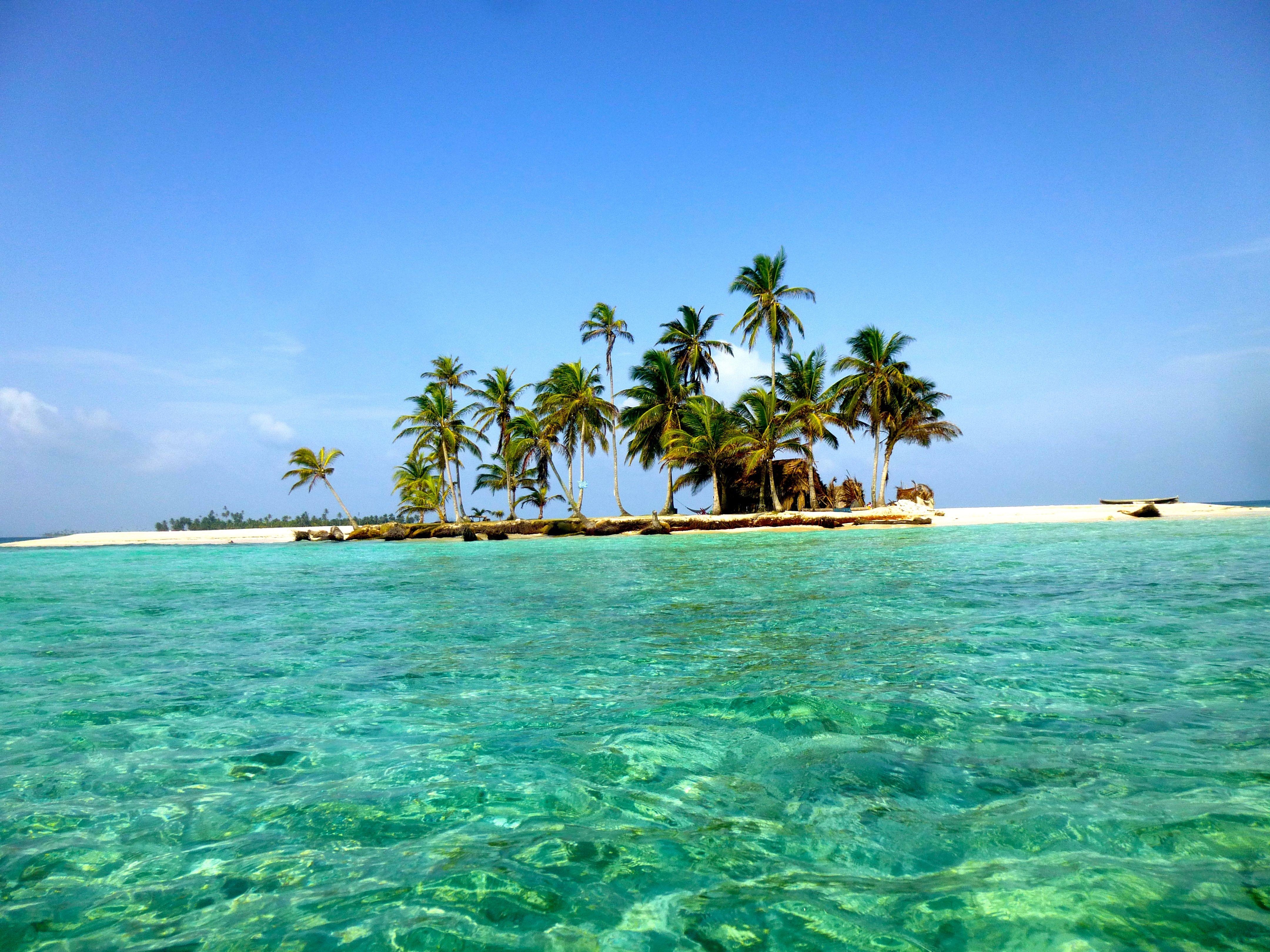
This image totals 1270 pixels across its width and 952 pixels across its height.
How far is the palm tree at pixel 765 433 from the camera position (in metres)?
31.1

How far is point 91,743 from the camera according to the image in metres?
3.74

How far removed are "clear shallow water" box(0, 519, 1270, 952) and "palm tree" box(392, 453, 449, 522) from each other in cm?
3513

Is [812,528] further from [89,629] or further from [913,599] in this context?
[89,629]

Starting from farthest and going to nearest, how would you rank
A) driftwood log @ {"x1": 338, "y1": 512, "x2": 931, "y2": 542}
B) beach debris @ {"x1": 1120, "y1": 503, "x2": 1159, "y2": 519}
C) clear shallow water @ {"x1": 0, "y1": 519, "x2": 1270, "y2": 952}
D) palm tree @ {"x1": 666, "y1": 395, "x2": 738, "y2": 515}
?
palm tree @ {"x1": 666, "y1": 395, "x2": 738, "y2": 515}, driftwood log @ {"x1": 338, "y1": 512, "x2": 931, "y2": 542}, beach debris @ {"x1": 1120, "y1": 503, "x2": 1159, "y2": 519}, clear shallow water @ {"x1": 0, "y1": 519, "x2": 1270, "y2": 952}

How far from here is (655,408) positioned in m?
33.9

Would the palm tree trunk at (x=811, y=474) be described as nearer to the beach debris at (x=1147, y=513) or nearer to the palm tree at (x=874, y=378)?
the palm tree at (x=874, y=378)

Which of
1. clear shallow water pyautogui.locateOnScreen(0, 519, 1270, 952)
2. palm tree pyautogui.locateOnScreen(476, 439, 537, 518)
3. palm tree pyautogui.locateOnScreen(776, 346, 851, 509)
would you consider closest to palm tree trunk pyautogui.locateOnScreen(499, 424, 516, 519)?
palm tree pyautogui.locateOnScreen(476, 439, 537, 518)

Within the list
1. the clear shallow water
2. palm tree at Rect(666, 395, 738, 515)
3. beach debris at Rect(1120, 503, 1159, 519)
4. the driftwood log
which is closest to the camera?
the clear shallow water

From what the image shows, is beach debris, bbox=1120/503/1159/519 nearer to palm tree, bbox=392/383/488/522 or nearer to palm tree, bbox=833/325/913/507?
palm tree, bbox=833/325/913/507

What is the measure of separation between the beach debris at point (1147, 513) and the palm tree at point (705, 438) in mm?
16115

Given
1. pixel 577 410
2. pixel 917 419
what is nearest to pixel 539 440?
pixel 577 410

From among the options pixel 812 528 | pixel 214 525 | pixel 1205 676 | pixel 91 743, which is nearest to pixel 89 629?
pixel 91 743

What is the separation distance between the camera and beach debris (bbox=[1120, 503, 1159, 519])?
26.5 metres

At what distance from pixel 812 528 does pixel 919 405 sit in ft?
35.5
